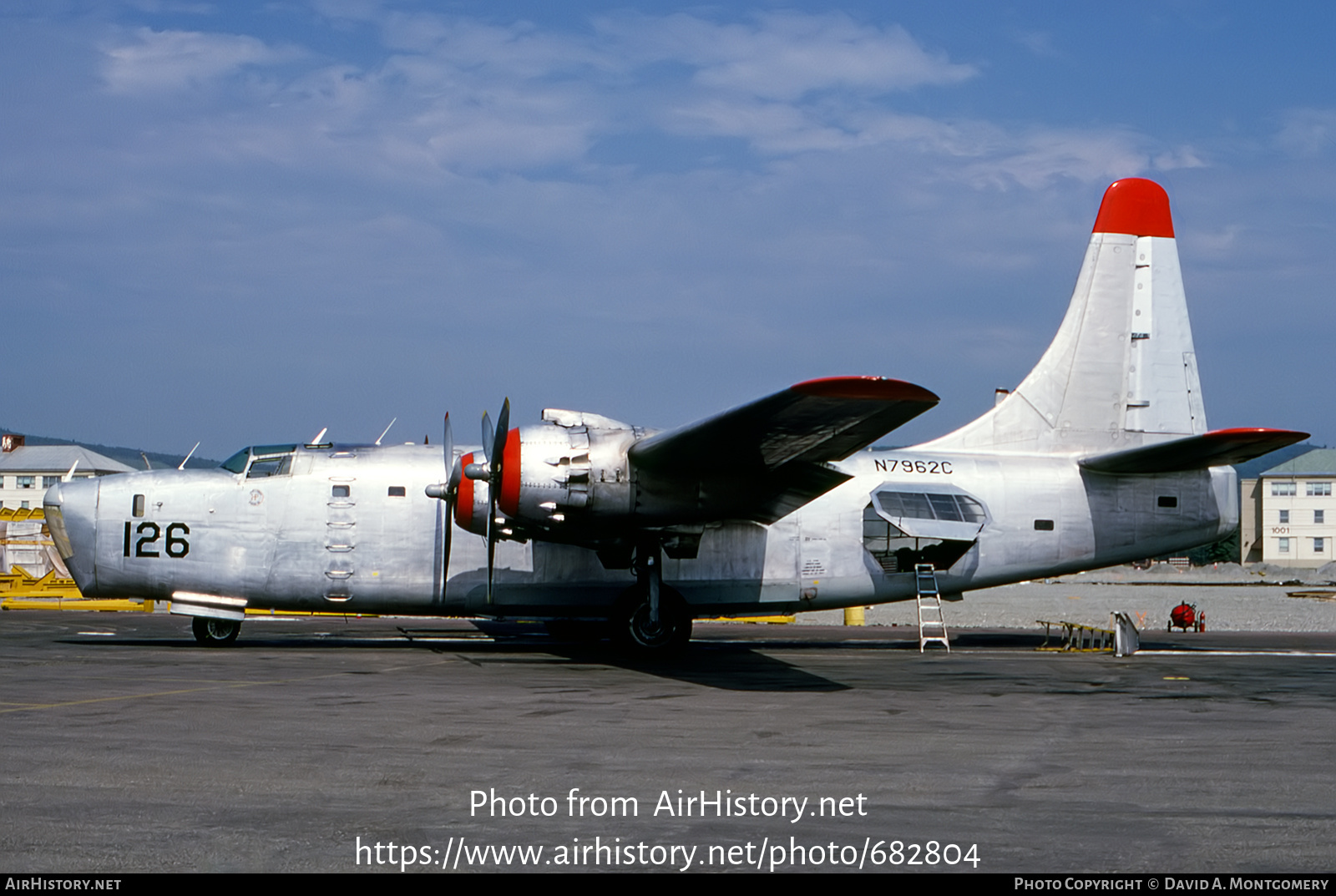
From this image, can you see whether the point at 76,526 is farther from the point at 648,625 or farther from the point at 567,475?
the point at 648,625

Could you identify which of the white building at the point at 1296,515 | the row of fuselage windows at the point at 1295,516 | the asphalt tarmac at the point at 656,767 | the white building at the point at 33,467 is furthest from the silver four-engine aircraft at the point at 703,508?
the row of fuselage windows at the point at 1295,516

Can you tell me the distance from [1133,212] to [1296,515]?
117228mm

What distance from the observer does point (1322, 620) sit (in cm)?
3309

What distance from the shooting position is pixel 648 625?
18656 millimetres

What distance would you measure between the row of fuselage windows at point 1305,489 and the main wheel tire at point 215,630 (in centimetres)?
12715

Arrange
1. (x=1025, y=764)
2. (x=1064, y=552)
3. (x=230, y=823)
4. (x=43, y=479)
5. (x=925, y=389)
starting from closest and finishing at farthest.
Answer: (x=230, y=823)
(x=1025, y=764)
(x=925, y=389)
(x=1064, y=552)
(x=43, y=479)

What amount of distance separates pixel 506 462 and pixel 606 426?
1.62 metres

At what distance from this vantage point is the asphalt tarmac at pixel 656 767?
19.9 ft

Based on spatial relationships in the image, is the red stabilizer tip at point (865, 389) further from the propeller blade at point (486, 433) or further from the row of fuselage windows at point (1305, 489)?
the row of fuselage windows at point (1305, 489)

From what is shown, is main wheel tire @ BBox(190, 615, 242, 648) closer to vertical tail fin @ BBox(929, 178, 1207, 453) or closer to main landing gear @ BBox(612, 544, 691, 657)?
main landing gear @ BBox(612, 544, 691, 657)

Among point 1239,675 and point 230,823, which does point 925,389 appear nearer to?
point 1239,675

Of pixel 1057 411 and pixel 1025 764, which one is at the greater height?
pixel 1057 411

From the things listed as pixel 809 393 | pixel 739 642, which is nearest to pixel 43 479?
pixel 739 642

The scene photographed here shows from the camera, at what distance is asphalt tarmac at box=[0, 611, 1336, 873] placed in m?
6.07
